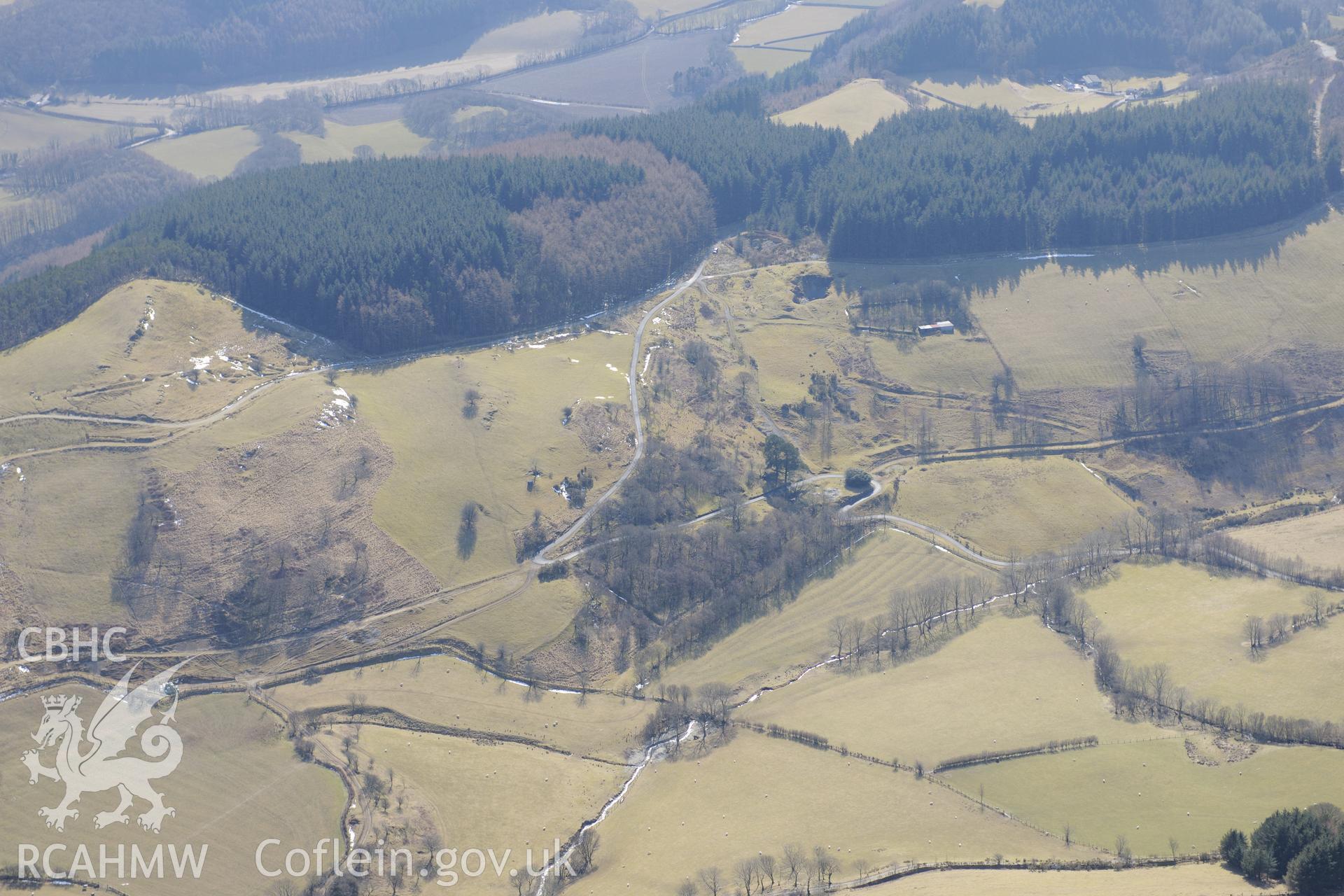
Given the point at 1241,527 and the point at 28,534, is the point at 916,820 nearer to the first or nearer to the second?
the point at 1241,527

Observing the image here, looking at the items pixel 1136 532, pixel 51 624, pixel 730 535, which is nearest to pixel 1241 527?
Result: pixel 1136 532

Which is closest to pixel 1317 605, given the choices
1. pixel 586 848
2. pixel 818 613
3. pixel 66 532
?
pixel 818 613

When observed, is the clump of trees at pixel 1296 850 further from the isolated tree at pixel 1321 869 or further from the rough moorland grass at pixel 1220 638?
the rough moorland grass at pixel 1220 638

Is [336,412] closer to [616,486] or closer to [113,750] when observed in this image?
[616,486]

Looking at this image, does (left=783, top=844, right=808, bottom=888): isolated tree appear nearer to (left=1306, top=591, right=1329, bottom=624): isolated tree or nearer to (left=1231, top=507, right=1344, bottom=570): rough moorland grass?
(left=1306, top=591, right=1329, bottom=624): isolated tree

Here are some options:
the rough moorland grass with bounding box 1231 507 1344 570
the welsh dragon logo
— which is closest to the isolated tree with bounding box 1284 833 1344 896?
the rough moorland grass with bounding box 1231 507 1344 570
